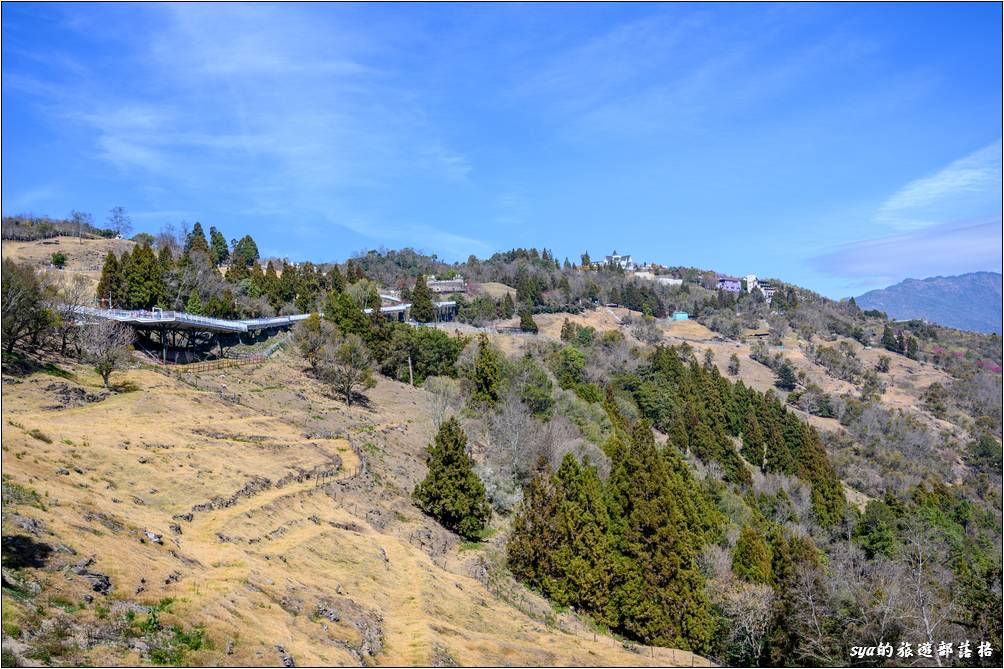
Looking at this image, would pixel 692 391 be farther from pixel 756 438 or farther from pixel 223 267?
pixel 223 267

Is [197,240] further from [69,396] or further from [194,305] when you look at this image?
[69,396]

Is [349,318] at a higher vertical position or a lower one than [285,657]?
higher

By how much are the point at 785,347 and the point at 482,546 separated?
126 m

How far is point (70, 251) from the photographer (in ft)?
331

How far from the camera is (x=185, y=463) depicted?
31.0 meters

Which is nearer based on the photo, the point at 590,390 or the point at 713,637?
the point at 713,637

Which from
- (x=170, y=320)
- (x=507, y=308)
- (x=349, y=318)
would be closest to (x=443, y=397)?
(x=349, y=318)

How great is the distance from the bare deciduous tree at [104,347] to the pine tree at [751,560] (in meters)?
36.2

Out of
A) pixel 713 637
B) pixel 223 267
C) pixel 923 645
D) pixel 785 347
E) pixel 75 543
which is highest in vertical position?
pixel 223 267

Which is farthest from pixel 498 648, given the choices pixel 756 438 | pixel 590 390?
pixel 756 438

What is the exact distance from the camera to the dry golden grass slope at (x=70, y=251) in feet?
299

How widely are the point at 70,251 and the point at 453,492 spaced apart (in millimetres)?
88793

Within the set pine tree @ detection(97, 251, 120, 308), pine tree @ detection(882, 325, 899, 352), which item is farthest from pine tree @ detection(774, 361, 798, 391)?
pine tree @ detection(97, 251, 120, 308)

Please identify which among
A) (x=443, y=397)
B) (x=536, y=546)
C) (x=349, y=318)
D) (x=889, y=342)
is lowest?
(x=536, y=546)
